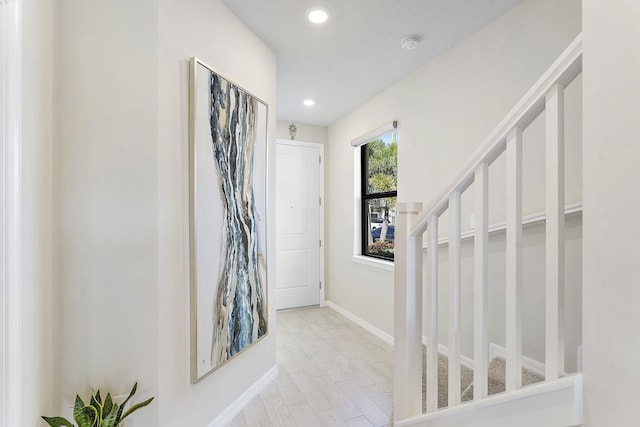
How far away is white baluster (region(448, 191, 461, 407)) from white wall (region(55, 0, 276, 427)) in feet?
4.20

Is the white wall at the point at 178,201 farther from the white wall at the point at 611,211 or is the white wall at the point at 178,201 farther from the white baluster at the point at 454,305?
the white wall at the point at 611,211

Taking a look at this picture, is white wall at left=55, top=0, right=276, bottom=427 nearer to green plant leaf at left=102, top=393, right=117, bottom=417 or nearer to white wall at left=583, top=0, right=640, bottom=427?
green plant leaf at left=102, top=393, right=117, bottom=417

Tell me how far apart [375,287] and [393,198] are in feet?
3.29

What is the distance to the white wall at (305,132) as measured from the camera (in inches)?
173

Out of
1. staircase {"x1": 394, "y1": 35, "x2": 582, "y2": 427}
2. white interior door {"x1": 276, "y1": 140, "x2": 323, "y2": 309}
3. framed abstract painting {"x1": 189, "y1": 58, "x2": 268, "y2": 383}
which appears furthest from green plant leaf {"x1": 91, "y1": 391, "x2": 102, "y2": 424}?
white interior door {"x1": 276, "y1": 140, "x2": 323, "y2": 309}

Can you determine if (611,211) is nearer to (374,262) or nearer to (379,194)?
(374,262)

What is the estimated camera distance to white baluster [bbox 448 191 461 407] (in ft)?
3.65

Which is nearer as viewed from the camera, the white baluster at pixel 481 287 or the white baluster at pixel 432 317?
the white baluster at pixel 481 287

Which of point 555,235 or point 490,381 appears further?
point 490,381

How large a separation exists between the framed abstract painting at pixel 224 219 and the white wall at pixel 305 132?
1996 millimetres

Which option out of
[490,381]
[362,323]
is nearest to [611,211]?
[490,381]

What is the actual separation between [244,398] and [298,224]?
259cm

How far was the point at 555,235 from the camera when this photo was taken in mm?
814

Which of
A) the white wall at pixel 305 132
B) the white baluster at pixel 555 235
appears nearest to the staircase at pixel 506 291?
the white baluster at pixel 555 235
